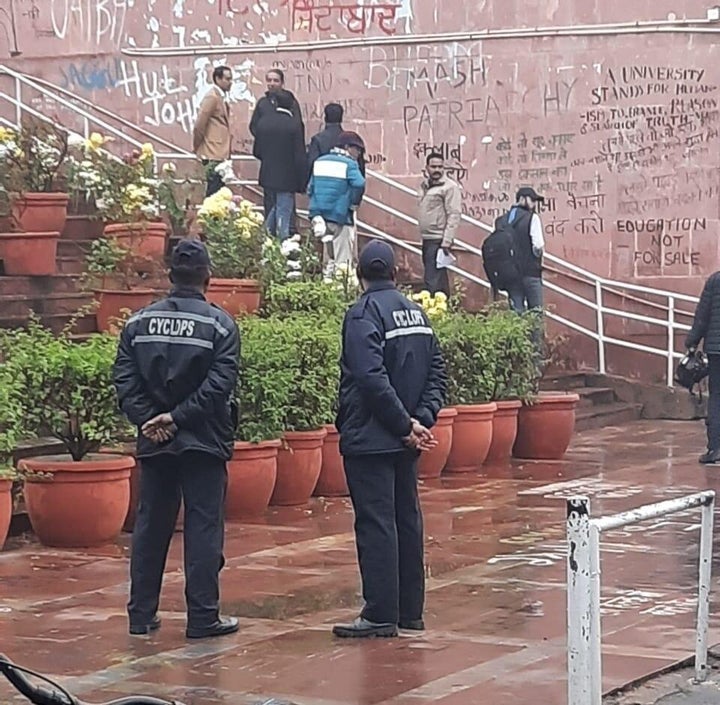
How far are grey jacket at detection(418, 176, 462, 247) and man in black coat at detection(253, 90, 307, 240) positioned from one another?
1.29 m

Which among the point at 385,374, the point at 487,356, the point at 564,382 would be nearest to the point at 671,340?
the point at 564,382

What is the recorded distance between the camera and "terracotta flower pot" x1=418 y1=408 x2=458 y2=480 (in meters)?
14.0

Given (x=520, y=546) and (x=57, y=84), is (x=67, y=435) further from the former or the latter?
(x=57, y=84)

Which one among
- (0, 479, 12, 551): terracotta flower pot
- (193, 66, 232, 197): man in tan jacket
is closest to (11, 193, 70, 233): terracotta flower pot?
(193, 66, 232, 197): man in tan jacket

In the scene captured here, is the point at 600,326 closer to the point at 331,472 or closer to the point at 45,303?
the point at 45,303

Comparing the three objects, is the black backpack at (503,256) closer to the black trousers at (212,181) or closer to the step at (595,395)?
the step at (595,395)

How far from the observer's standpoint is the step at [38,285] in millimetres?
14984

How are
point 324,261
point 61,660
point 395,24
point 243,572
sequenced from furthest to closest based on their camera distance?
point 395,24 → point 324,261 → point 243,572 → point 61,660

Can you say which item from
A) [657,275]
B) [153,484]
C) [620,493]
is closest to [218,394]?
[153,484]

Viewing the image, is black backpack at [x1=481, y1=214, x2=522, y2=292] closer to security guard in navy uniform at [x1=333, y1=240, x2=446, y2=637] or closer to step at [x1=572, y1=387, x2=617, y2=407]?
step at [x1=572, y1=387, x2=617, y2=407]

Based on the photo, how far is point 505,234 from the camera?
17453 mm

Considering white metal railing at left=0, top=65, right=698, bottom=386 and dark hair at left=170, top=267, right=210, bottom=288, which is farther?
white metal railing at left=0, top=65, right=698, bottom=386

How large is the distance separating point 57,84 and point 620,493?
11.5 meters

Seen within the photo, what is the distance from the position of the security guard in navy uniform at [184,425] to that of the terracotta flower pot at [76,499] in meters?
2.07
